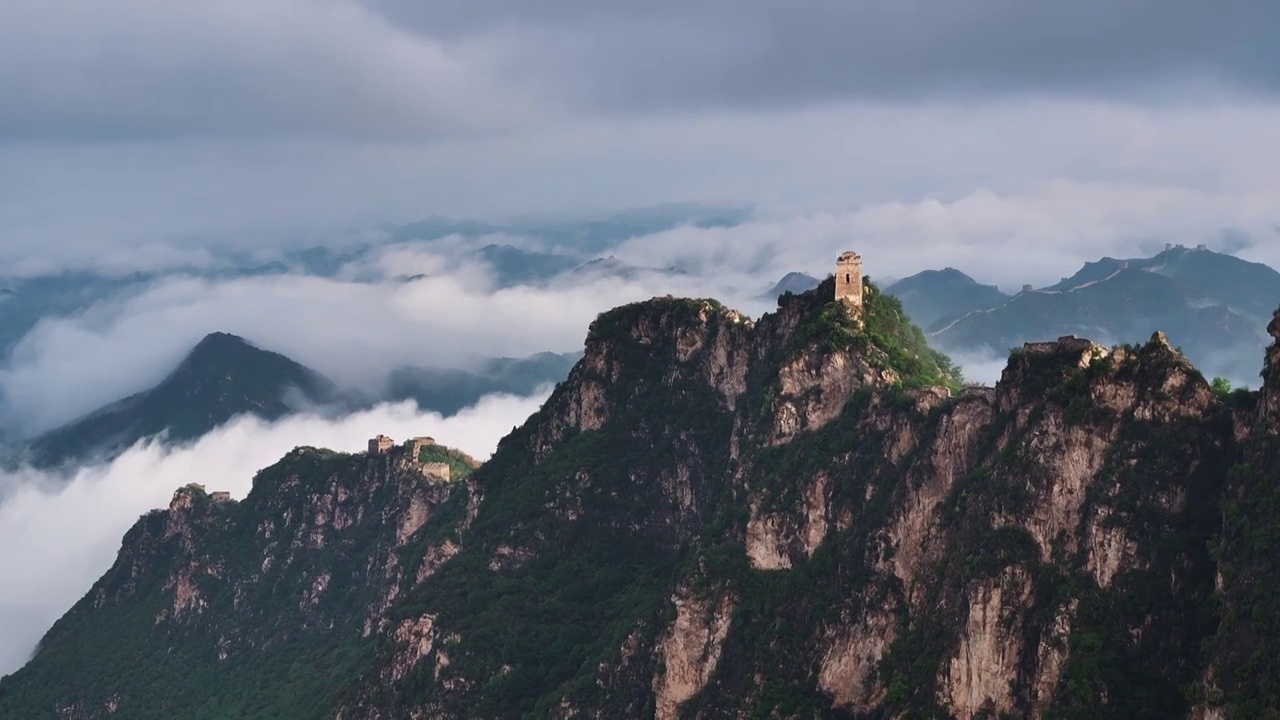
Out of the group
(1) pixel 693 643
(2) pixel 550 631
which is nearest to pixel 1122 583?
(1) pixel 693 643

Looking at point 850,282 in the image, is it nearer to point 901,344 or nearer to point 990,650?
point 901,344

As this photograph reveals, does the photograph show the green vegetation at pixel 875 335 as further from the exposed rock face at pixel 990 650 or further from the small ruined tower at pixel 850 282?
the exposed rock face at pixel 990 650

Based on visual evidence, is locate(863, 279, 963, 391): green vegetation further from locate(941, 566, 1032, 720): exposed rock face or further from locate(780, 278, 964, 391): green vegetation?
locate(941, 566, 1032, 720): exposed rock face

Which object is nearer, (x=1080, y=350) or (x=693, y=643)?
(x=1080, y=350)

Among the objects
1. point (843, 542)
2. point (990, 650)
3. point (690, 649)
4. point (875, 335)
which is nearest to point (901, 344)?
point (875, 335)

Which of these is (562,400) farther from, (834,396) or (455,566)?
(834,396)

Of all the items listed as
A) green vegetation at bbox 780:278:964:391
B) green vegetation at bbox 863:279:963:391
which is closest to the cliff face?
green vegetation at bbox 780:278:964:391

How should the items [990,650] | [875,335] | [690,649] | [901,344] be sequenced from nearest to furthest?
[990,650]
[690,649]
[875,335]
[901,344]

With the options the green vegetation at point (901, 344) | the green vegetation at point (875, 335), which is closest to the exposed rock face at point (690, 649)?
the green vegetation at point (875, 335)
